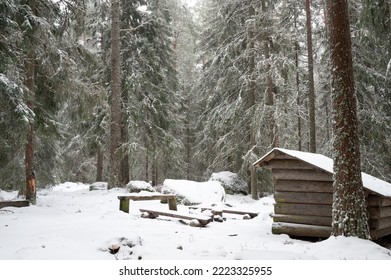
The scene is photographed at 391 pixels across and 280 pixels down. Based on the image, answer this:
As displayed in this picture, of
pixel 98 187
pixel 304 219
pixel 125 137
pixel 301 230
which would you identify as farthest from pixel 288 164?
pixel 98 187

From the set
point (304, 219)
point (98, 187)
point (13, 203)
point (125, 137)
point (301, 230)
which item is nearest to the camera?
point (301, 230)

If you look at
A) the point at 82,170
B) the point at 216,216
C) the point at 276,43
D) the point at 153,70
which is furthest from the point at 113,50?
the point at 82,170

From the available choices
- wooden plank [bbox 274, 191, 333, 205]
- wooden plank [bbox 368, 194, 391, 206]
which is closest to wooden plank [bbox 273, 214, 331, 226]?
wooden plank [bbox 274, 191, 333, 205]

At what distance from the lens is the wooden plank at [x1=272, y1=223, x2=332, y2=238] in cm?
811

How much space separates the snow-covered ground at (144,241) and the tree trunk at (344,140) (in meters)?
0.46

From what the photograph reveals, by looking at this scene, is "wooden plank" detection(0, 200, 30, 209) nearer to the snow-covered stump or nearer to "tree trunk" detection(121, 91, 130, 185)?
the snow-covered stump

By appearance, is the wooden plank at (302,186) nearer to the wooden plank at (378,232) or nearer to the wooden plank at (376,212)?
the wooden plank at (376,212)

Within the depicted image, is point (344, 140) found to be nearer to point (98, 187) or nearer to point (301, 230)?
point (301, 230)

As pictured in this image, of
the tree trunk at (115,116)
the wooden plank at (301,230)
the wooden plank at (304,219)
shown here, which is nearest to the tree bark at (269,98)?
the wooden plank at (304,219)

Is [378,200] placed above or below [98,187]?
above

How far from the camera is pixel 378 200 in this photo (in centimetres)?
755

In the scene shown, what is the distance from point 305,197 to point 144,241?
4.48 m

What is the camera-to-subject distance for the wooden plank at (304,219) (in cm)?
832

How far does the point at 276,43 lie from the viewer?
17.0 m
